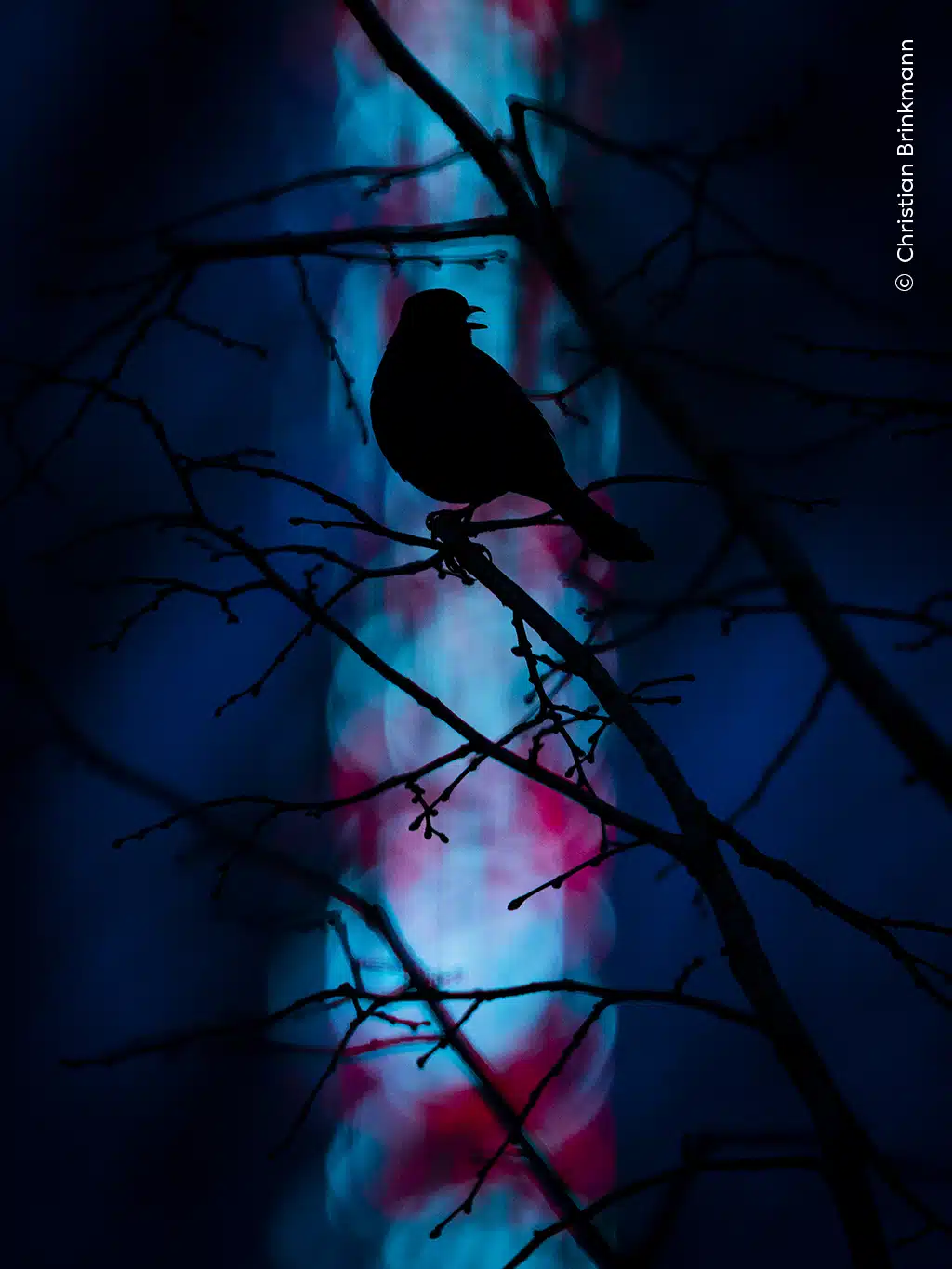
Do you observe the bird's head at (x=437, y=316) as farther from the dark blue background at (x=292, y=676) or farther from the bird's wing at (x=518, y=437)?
the dark blue background at (x=292, y=676)

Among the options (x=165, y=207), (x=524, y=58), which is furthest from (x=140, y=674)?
(x=524, y=58)

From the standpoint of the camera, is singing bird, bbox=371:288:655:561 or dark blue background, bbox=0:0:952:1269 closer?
singing bird, bbox=371:288:655:561

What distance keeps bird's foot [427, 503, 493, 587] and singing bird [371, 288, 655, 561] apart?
5 centimetres

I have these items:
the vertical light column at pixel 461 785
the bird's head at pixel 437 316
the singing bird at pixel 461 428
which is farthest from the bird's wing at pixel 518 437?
the vertical light column at pixel 461 785

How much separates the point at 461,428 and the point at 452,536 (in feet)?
0.64

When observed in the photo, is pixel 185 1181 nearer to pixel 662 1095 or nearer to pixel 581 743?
pixel 662 1095

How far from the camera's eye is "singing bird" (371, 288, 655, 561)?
1256mm

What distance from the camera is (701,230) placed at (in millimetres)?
1652

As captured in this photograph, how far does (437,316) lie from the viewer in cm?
141

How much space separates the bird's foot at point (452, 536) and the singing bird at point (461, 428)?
0.05 metres

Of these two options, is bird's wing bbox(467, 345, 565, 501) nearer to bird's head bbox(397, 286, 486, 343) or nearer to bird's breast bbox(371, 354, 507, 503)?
bird's breast bbox(371, 354, 507, 503)

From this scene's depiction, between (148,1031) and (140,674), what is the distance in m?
0.53

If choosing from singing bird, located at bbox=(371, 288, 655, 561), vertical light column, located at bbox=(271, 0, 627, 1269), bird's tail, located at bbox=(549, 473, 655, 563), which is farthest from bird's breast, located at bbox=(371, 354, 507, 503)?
vertical light column, located at bbox=(271, 0, 627, 1269)

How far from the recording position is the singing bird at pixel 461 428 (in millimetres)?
1256
